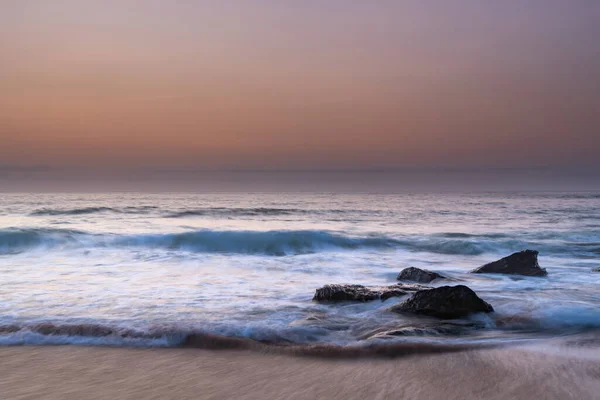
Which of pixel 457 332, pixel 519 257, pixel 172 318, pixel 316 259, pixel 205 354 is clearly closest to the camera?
pixel 205 354

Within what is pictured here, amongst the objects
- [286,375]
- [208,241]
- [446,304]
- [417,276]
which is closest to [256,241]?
[208,241]

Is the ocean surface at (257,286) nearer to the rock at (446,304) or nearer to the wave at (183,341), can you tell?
the wave at (183,341)

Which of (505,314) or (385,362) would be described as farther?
(505,314)

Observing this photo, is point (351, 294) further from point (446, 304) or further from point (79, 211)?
point (79, 211)

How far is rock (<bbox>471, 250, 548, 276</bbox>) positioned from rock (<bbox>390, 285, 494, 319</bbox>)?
4.22 m

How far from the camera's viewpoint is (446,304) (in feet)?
17.1

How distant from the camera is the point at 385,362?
3662 millimetres

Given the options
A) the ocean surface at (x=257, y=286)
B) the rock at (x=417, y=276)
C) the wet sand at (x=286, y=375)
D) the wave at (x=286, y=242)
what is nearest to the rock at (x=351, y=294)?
the ocean surface at (x=257, y=286)

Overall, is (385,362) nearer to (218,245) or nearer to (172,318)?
(172,318)

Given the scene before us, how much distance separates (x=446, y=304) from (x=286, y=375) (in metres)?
2.50

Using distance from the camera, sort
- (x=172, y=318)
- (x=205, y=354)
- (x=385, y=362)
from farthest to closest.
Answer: (x=172, y=318), (x=205, y=354), (x=385, y=362)

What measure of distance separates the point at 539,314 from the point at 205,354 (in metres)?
3.83

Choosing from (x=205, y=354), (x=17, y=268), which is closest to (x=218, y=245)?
(x=17, y=268)

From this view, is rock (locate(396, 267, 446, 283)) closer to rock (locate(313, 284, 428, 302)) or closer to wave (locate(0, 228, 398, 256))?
rock (locate(313, 284, 428, 302))
